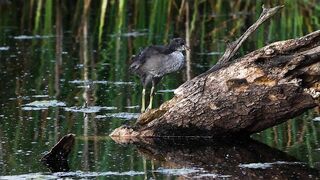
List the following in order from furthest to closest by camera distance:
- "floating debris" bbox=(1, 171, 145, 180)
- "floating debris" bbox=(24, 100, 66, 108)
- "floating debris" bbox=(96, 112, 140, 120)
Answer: "floating debris" bbox=(24, 100, 66, 108), "floating debris" bbox=(96, 112, 140, 120), "floating debris" bbox=(1, 171, 145, 180)

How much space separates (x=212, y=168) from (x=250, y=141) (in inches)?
39.5

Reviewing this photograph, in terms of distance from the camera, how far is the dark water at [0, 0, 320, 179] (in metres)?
6.77

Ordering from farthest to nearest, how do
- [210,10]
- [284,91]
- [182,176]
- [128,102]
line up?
[210,10]
[128,102]
[284,91]
[182,176]

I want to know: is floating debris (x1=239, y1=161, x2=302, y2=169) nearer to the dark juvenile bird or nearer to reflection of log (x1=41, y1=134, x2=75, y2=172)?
reflection of log (x1=41, y1=134, x2=75, y2=172)

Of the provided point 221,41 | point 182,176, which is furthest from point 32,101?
point 221,41

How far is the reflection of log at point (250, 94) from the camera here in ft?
23.6

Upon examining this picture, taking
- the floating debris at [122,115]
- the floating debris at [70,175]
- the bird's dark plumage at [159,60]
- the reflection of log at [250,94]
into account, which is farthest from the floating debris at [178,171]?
the bird's dark plumage at [159,60]

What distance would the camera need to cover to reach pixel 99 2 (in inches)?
656

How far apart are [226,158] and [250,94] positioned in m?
0.57

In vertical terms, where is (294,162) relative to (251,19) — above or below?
→ below

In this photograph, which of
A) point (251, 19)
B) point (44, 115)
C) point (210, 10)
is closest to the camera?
point (44, 115)

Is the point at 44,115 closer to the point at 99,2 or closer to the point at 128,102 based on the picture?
the point at 128,102

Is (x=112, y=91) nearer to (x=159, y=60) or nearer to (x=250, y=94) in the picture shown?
(x=159, y=60)

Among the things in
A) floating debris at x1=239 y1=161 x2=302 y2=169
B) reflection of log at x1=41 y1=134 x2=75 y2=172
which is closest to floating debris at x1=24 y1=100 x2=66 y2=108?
reflection of log at x1=41 y1=134 x2=75 y2=172
